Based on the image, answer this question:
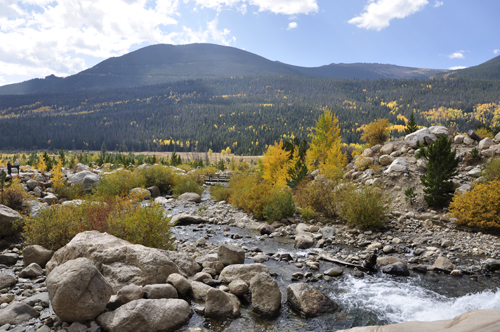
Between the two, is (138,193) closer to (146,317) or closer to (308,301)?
(146,317)

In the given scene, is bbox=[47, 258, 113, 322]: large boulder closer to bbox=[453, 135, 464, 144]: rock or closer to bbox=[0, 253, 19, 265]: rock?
bbox=[0, 253, 19, 265]: rock

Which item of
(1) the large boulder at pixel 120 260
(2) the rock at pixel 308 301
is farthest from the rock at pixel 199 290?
(2) the rock at pixel 308 301

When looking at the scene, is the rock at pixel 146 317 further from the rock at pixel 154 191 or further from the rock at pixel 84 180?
the rock at pixel 154 191

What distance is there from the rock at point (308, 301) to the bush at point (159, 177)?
24.9 meters

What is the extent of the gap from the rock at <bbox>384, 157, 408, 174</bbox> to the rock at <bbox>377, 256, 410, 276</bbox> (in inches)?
436

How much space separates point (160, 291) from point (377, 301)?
19.3 feet

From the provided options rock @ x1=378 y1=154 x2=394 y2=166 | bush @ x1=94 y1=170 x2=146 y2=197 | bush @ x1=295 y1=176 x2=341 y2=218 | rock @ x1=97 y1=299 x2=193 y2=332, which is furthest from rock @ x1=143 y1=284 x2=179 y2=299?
rock @ x1=378 y1=154 x2=394 y2=166

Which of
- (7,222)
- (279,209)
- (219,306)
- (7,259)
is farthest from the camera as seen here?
(279,209)

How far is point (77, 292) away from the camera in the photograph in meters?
5.65

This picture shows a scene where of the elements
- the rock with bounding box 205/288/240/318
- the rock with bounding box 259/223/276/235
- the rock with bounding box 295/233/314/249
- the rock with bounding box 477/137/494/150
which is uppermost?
the rock with bounding box 477/137/494/150

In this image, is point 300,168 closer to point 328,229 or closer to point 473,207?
point 328,229

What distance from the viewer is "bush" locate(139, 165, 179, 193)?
97.8 ft

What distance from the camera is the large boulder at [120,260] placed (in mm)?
7203

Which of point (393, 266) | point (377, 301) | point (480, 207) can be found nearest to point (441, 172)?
point (480, 207)
